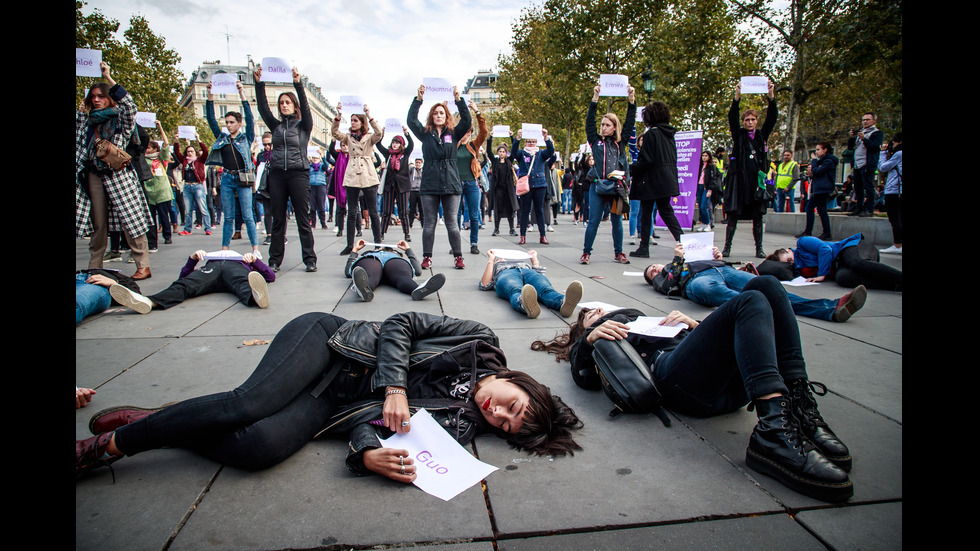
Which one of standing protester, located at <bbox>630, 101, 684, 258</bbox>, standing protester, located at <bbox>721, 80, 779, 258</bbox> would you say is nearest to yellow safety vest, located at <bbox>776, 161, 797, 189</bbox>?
standing protester, located at <bbox>721, 80, 779, 258</bbox>

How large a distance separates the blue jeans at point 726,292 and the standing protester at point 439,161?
316cm

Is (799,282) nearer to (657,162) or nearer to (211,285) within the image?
(657,162)

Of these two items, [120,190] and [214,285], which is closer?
[214,285]

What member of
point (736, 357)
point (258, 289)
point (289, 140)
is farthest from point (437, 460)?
point (289, 140)

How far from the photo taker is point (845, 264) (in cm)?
577

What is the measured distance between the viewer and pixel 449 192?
23.5 ft

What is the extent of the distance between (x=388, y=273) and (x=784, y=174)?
1426 cm

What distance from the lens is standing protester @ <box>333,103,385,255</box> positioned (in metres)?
8.05

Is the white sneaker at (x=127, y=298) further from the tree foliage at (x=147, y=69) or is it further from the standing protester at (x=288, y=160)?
the tree foliage at (x=147, y=69)

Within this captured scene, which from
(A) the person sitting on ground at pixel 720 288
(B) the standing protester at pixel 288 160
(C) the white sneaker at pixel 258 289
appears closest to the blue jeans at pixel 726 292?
(A) the person sitting on ground at pixel 720 288

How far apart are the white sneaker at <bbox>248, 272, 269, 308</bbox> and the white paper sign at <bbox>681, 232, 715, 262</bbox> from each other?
4.00m

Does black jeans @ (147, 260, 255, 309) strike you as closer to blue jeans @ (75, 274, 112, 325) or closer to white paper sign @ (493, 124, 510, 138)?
blue jeans @ (75, 274, 112, 325)

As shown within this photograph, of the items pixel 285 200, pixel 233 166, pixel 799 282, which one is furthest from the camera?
pixel 233 166
